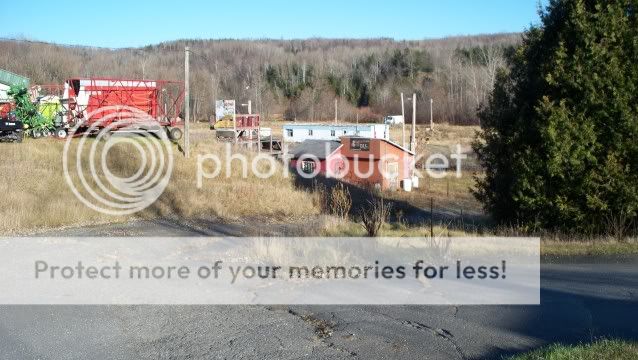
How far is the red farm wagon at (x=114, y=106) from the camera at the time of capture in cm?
3191

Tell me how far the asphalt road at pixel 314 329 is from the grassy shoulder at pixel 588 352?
1.29 feet

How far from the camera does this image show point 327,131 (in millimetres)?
65375

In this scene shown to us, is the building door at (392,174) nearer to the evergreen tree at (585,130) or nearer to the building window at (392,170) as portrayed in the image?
the building window at (392,170)

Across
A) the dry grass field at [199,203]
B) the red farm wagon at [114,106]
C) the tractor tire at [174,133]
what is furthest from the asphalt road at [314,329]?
the tractor tire at [174,133]

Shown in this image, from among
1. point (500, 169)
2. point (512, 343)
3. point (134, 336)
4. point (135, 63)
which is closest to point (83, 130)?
point (500, 169)

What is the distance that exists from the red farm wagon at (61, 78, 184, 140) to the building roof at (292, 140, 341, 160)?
9160 millimetres

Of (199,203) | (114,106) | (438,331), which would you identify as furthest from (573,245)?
(114,106)

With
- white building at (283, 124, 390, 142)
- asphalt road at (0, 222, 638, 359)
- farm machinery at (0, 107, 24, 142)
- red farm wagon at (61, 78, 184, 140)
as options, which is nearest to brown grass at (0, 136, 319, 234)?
farm machinery at (0, 107, 24, 142)

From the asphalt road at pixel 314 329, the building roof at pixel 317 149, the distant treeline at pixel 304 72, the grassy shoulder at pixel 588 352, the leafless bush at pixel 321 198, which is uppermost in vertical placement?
the distant treeline at pixel 304 72

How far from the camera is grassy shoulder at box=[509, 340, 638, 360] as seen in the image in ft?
18.1

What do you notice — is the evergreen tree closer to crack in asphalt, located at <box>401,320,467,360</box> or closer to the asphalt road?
the asphalt road

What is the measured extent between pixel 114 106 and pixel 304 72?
85.9 m

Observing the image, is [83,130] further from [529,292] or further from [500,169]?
[529,292]

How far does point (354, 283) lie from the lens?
8914mm
